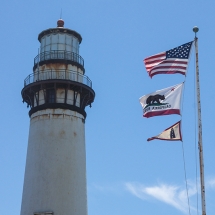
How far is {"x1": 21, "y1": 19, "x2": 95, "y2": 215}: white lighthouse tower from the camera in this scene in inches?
1369

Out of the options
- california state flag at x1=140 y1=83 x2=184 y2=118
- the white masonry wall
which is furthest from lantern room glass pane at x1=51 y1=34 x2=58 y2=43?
california state flag at x1=140 y1=83 x2=184 y2=118

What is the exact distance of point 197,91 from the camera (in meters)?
24.7

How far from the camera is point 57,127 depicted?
3634cm

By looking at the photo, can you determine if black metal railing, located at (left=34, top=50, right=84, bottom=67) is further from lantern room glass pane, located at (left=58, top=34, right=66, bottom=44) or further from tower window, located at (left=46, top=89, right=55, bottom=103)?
tower window, located at (left=46, top=89, right=55, bottom=103)

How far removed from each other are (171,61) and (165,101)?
80.2 inches

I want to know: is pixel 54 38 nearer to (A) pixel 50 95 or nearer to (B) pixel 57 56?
(B) pixel 57 56

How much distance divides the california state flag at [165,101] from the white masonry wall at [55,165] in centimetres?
1141

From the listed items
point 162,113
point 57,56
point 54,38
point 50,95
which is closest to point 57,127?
point 50,95

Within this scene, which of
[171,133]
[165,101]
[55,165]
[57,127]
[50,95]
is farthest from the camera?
[50,95]

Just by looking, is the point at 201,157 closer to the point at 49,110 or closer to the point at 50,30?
the point at 49,110

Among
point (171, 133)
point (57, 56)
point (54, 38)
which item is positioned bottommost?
point (171, 133)

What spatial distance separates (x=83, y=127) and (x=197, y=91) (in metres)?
14.4

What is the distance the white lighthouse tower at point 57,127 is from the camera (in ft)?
114

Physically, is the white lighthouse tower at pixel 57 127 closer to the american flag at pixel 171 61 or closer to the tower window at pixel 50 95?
the tower window at pixel 50 95
